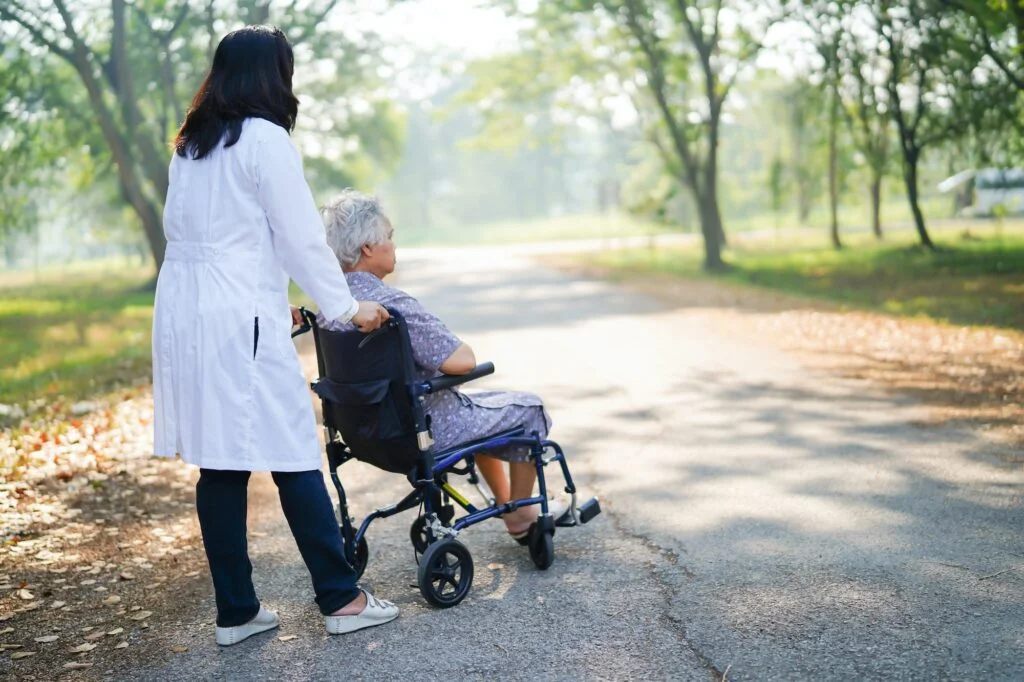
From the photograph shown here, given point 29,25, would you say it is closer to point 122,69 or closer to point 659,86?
point 122,69

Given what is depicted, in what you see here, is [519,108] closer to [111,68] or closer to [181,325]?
[111,68]

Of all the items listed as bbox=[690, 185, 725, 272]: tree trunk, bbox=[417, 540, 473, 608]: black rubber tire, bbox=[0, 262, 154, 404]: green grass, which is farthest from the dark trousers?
bbox=[690, 185, 725, 272]: tree trunk

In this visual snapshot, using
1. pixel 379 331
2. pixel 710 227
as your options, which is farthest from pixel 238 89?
pixel 710 227

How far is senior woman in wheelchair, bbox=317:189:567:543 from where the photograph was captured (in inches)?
165

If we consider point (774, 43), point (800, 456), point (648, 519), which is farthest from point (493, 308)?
point (648, 519)

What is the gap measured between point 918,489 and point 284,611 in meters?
3.27

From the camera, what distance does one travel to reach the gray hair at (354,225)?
4.24 meters

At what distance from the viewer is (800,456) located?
649cm

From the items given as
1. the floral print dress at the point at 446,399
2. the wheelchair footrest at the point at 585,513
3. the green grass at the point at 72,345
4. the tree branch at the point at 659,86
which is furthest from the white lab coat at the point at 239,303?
the tree branch at the point at 659,86

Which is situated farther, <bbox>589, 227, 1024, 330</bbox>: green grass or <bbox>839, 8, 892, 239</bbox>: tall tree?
<bbox>839, 8, 892, 239</bbox>: tall tree

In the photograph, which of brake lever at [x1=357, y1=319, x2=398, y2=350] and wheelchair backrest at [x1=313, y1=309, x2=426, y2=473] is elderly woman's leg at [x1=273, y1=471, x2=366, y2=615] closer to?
wheelchair backrest at [x1=313, y1=309, x2=426, y2=473]

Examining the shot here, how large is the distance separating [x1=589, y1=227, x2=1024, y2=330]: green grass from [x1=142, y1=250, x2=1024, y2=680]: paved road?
285 inches

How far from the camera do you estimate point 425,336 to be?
4199mm

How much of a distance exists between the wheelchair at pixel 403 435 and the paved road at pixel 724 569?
193mm
